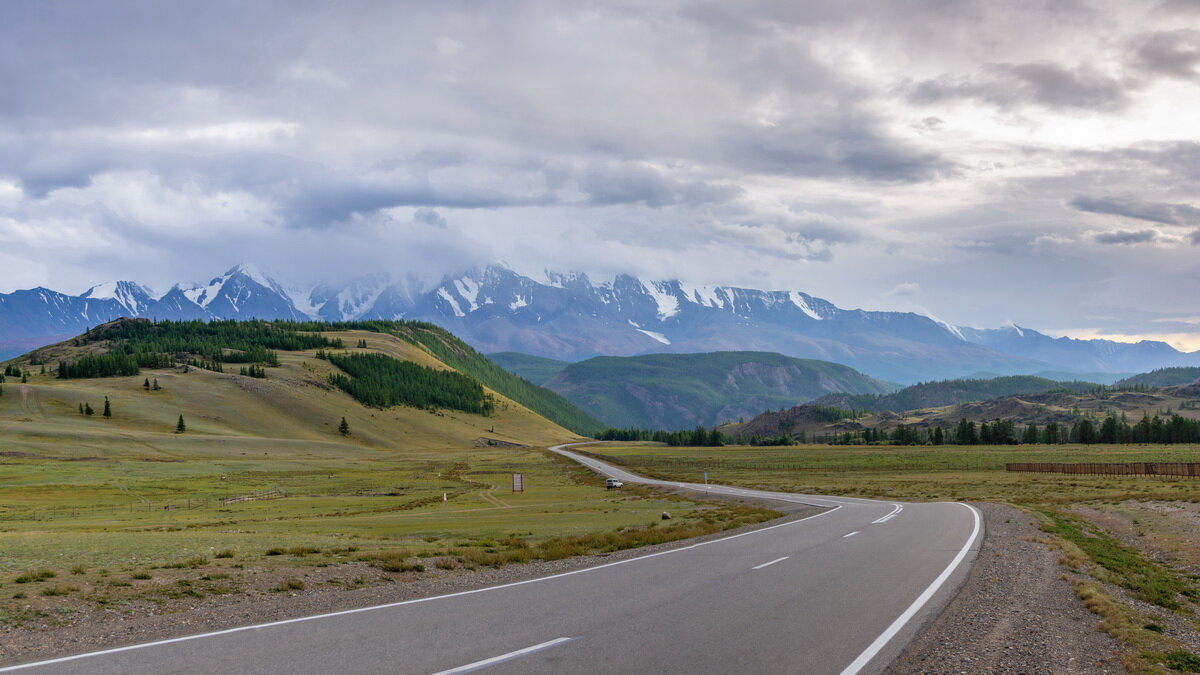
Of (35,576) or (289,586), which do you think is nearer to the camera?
(35,576)

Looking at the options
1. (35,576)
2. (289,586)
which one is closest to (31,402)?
(35,576)

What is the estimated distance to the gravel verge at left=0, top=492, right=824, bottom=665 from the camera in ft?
41.7

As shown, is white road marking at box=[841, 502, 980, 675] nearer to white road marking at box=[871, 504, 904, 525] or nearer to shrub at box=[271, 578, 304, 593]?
white road marking at box=[871, 504, 904, 525]

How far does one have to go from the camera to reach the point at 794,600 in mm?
16469

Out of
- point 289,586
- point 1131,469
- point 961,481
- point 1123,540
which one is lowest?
point 961,481

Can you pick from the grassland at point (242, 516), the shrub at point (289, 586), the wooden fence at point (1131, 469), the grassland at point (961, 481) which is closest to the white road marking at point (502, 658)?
the shrub at point (289, 586)

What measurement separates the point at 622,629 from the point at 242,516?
50.8m

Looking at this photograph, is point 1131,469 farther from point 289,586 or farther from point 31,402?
point 31,402

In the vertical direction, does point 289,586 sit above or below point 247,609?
below

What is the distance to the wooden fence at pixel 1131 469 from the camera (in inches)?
3179

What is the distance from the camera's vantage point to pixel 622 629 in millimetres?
13570

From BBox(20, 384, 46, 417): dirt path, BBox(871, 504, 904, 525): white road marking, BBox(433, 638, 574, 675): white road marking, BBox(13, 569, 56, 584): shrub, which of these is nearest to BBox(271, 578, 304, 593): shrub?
BBox(13, 569, 56, 584): shrub

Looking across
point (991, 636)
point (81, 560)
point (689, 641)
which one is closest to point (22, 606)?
point (81, 560)

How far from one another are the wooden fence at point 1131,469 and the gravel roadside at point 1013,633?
77.7m
